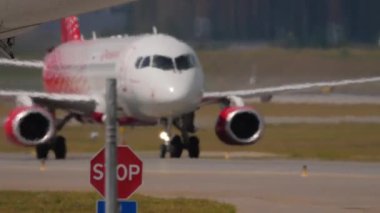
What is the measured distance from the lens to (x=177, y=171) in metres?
29.7

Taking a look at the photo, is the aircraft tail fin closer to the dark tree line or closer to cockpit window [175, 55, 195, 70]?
the dark tree line

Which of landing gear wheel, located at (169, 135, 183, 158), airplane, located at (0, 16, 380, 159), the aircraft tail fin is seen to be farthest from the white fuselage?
the aircraft tail fin

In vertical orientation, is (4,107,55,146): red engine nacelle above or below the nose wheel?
above

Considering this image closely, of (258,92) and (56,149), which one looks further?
(258,92)

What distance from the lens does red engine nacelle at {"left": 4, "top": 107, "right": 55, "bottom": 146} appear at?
116ft

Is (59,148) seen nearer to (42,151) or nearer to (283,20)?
(42,151)

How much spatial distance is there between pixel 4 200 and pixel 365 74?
104 feet

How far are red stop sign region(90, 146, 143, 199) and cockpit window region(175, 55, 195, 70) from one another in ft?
76.5

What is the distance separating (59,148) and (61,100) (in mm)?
1598

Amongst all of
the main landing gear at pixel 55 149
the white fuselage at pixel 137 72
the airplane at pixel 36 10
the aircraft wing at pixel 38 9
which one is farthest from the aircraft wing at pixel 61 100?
the aircraft wing at pixel 38 9

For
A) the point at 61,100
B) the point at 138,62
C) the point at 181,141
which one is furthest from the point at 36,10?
the point at 61,100

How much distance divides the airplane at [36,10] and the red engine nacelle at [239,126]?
23.0 meters

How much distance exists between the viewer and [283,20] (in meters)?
51.9

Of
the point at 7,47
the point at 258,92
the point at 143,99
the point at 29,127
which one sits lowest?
the point at 7,47
